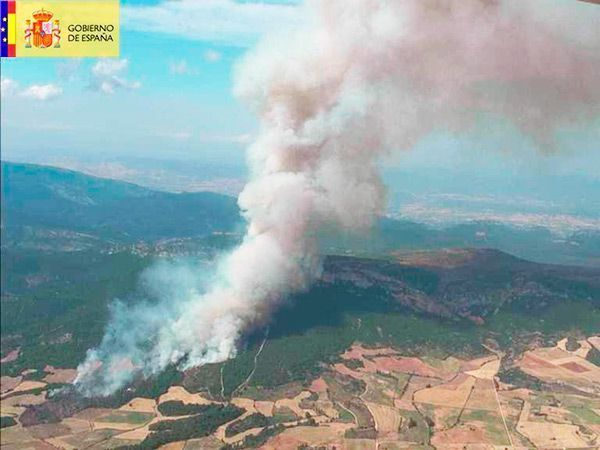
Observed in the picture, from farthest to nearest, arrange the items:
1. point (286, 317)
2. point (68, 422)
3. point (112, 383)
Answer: point (286, 317), point (112, 383), point (68, 422)

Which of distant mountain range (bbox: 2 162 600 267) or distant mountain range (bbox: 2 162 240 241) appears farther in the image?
distant mountain range (bbox: 2 162 240 241)

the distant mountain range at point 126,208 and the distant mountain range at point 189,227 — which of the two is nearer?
the distant mountain range at point 189,227

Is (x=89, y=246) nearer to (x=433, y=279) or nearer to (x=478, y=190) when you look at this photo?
(x=433, y=279)

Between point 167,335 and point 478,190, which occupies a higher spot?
point 478,190

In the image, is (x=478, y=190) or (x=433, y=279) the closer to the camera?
(x=433, y=279)

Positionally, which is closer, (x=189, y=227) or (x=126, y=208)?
(x=126, y=208)

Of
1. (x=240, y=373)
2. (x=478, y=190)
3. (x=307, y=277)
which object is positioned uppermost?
(x=478, y=190)

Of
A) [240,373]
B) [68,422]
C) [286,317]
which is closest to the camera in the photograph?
[68,422]

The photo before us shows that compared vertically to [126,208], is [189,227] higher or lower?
lower

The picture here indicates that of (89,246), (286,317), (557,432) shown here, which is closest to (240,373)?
(286,317)
